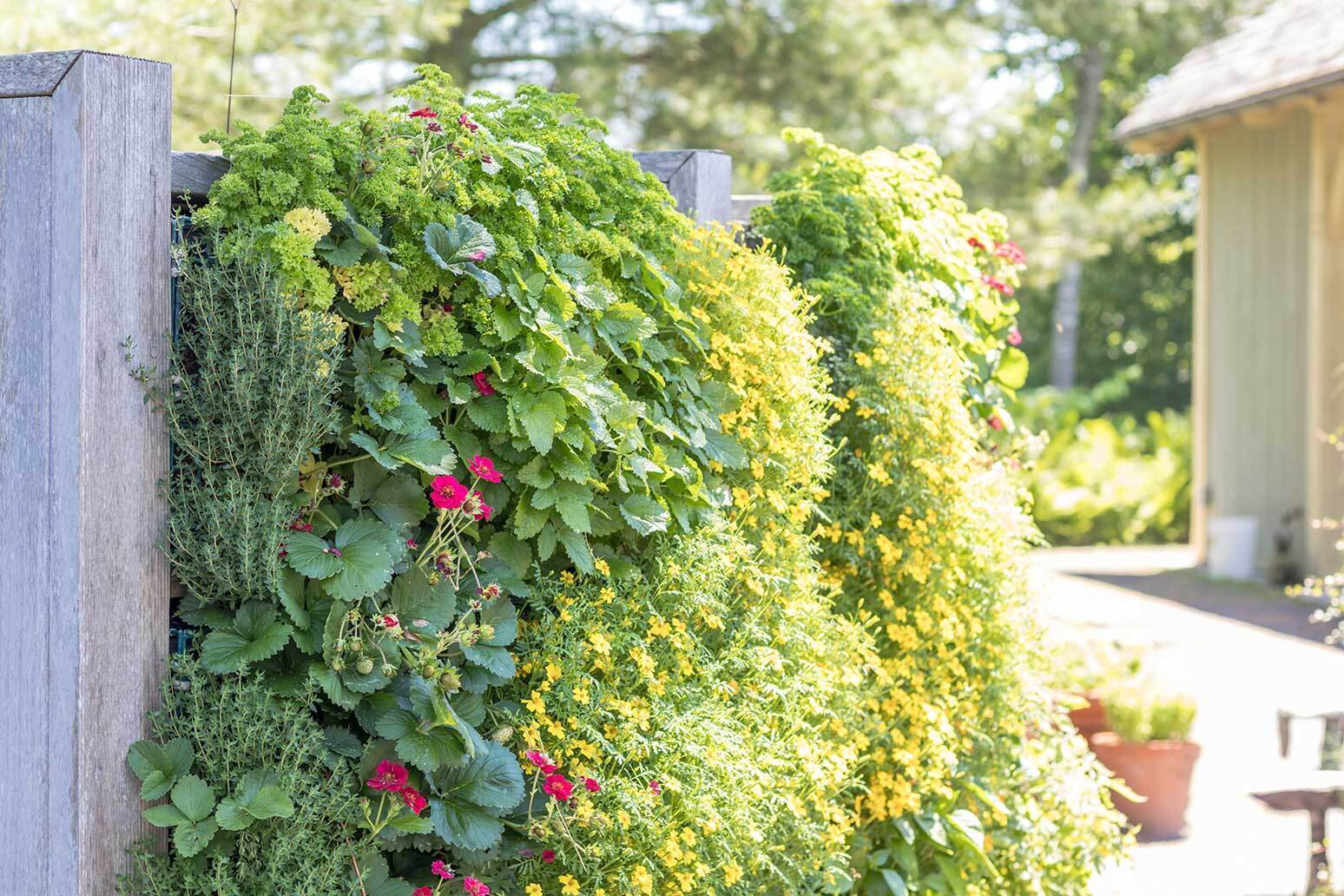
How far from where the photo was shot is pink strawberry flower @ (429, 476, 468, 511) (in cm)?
227

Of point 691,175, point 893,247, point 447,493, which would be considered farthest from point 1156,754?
point 447,493

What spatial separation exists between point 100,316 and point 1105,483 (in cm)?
1442

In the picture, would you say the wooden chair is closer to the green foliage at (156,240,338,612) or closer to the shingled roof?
the green foliage at (156,240,338,612)

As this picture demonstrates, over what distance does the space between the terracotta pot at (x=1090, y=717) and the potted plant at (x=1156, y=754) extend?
141 millimetres

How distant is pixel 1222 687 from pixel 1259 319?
5163 mm

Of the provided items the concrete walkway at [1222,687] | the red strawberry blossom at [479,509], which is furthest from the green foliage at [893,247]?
the red strawberry blossom at [479,509]

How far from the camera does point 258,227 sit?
2.19 metres

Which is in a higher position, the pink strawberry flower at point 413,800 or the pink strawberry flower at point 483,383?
the pink strawberry flower at point 483,383

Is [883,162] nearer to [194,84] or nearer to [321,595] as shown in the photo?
[321,595]

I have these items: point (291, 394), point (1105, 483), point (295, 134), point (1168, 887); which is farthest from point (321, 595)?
point (1105, 483)

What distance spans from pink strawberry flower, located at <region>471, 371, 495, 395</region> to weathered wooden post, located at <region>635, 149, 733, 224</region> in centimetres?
100

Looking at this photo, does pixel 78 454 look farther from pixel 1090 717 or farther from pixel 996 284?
pixel 1090 717

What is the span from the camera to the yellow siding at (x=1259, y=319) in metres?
11.5

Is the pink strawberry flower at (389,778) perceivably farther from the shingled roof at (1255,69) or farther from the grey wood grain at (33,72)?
the shingled roof at (1255,69)
